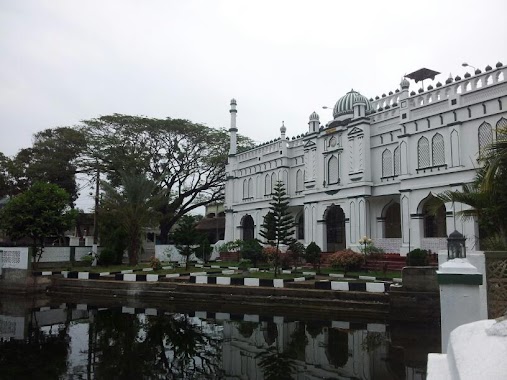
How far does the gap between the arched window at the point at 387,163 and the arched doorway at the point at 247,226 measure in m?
11.9

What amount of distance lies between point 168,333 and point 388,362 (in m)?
5.23

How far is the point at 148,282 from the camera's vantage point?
16.7 meters

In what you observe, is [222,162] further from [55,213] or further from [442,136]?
[442,136]

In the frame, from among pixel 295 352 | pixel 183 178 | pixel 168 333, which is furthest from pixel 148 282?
pixel 183 178

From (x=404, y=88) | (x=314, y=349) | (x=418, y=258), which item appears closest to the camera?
(x=314, y=349)

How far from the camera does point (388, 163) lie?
22.1 meters

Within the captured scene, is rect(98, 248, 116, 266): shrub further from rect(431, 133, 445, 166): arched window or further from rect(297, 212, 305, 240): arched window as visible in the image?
rect(431, 133, 445, 166): arched window

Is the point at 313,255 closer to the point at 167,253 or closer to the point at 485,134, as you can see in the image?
the point at 485,134

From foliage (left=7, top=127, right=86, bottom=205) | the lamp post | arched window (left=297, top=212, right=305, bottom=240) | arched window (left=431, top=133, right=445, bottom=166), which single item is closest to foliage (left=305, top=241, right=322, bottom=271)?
arched window (left=431, top=133, right=445, bottom=166)

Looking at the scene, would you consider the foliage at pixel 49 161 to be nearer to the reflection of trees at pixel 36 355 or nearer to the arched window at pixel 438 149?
the reflection of trees at pixel 36 355

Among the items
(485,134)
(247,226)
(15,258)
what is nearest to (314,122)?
(247,226)

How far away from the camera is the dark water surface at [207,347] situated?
7.49m

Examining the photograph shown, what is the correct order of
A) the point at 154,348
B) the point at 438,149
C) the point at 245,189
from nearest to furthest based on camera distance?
the point at 154,348 < the point at 438,149 < the point at 245,189

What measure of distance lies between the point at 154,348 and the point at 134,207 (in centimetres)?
1568
